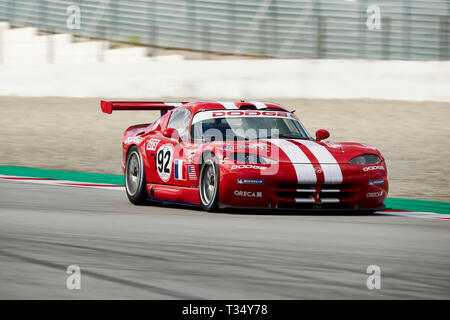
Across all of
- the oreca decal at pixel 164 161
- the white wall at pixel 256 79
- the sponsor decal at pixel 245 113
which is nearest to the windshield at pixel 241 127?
the sponsor decal at pixel 245 113

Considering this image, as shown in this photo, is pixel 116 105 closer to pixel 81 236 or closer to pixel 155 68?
pixel 81 236

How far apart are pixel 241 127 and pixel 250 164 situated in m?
0.98

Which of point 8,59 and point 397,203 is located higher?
point 8,59

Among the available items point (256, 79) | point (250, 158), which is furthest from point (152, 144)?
point (256, 79)

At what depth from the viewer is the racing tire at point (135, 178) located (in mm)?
11047

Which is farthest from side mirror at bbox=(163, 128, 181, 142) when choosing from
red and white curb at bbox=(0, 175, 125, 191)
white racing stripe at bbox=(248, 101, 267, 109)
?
red and white curb at bbox=(0, 175, 125, 191)

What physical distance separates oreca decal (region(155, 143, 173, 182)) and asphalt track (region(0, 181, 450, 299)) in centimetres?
39

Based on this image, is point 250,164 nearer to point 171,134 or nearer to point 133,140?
point 171,134

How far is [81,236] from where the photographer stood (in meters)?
8.04

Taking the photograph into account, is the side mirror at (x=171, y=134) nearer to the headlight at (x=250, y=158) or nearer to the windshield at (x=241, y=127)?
the windshield at (x=241, y=127)

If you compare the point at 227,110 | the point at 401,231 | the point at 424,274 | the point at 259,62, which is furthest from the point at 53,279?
the point at 259,62

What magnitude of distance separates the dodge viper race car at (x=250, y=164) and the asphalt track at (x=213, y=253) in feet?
0.64

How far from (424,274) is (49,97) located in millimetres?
17607

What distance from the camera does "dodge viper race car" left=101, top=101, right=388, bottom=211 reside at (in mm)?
9617
